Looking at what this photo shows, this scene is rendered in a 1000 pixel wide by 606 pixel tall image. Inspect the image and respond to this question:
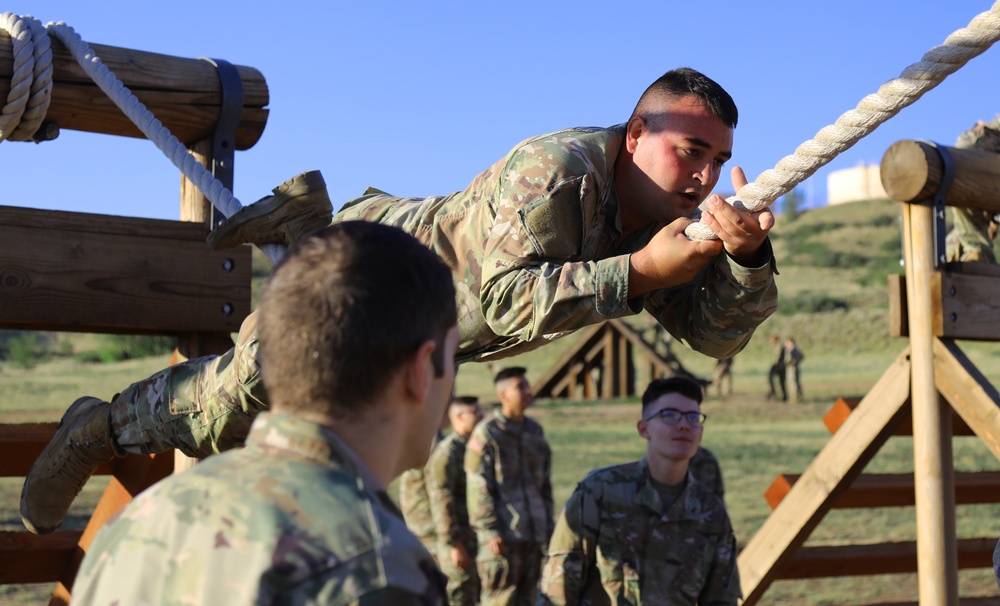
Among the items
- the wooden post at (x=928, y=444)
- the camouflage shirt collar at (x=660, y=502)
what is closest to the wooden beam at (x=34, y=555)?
the camouflage shirt collar at (x=660, y=502)

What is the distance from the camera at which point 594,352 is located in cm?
3075

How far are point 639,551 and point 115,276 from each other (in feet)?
9.03

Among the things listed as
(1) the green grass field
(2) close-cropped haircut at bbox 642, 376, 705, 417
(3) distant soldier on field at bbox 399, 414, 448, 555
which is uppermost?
(2) close-cropped haircut at bbox 642, 376, 705, 417

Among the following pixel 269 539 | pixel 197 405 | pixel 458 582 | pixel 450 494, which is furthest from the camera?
pixel 450 494

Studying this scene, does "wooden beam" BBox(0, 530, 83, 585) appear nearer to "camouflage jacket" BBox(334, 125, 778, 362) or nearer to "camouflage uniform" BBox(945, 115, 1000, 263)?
"camouflage jacket" BBox(334, 125, 778, 362)

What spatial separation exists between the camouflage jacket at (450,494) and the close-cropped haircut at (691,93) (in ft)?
22.2

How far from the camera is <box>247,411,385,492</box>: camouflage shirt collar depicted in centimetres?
168

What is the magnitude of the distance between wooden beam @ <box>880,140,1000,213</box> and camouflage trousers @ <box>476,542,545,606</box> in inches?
191

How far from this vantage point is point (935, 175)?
5.59 m

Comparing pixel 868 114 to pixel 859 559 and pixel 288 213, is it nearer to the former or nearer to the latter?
pixel 288 213

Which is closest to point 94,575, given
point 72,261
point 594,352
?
point 72,261

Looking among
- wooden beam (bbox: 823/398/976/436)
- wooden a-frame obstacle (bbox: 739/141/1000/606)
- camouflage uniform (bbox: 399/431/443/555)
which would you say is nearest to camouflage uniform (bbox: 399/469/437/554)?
camouflage uniform (bbox: 399/431/443/555)

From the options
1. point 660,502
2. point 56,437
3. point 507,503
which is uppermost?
point 56,437

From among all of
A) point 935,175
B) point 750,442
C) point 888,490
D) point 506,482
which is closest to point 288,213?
point 935,175
